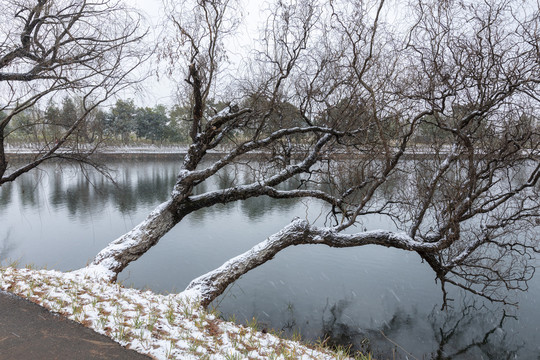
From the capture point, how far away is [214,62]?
7.43 meters

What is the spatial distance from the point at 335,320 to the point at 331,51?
20.6 ft

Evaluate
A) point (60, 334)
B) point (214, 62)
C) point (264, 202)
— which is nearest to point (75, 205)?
point (264, 202)

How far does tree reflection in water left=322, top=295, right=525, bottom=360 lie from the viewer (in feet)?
24.2

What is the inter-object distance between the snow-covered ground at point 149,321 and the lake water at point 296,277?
97.2 inches

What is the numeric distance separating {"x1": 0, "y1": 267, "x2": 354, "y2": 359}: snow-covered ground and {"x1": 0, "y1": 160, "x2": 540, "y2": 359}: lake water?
2.47 m

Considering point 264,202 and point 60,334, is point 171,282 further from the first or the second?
point 264,202

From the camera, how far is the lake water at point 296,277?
7.91 m

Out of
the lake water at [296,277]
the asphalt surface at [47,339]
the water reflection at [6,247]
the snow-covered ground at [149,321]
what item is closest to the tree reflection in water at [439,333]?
the lake water at [296,277]

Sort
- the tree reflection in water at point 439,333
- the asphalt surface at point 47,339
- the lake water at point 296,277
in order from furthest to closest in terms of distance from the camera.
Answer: the lake water at point 296,277 → the tree reflection in water at point 439,333 → the asphalt surface at point 47,339

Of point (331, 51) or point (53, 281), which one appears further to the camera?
point (331, 51)

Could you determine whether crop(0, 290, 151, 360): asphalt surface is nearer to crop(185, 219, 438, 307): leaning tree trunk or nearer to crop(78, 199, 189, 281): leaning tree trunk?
crop(78, 199, 189, 281): leaning tree trunk

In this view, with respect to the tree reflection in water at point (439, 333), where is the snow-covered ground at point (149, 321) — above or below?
above

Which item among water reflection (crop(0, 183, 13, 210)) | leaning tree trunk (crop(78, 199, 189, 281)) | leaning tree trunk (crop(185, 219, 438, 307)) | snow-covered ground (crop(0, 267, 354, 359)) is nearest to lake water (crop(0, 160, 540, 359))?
water reflection (crop(0, 183, 13, 210))

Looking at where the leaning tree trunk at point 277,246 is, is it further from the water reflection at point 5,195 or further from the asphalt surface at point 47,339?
the water reflection at point 5,195
